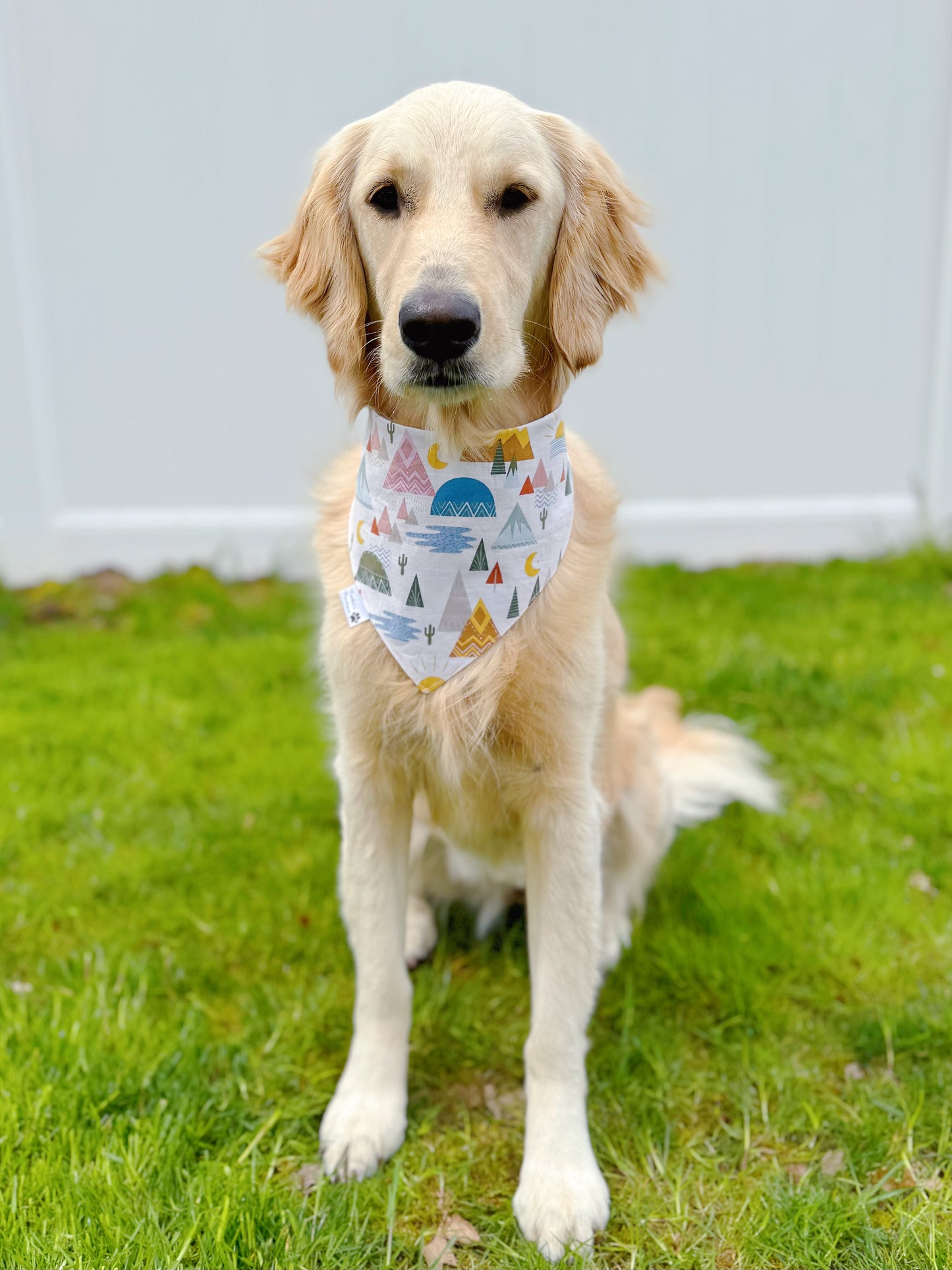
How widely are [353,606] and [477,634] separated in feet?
0.81

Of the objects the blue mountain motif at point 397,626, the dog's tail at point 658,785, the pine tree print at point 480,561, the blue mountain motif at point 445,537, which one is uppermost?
the blue mountain motif at point 445,537

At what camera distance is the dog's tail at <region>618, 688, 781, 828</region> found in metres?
3.02

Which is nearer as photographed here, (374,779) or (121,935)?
(374,779)

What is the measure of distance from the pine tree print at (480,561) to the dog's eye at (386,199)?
23.6 inches

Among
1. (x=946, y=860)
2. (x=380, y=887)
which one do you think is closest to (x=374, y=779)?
(x=380, y=887)

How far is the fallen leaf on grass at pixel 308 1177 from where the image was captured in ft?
6.42

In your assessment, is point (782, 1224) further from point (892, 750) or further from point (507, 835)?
point (892, 750)

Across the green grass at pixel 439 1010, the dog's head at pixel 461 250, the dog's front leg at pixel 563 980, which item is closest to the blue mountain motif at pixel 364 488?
the dog's head at pixel 461 250

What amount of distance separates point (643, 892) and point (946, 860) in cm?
87

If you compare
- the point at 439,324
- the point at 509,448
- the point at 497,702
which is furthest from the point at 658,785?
the point at 439,324

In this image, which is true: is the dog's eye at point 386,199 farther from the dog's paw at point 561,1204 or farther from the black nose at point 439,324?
the dog's paw at point 561,1204

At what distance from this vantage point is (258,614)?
15.5 feet

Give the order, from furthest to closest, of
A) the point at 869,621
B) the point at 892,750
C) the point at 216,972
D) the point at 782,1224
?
1. the point at 869,621
2. the point at 892,750
3. the point at 216,972
4. the point at 782,1224

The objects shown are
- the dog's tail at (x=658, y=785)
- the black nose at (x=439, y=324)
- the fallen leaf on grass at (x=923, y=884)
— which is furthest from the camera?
the fallen leaf on grass at (x=923, y=884)
